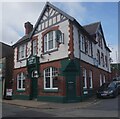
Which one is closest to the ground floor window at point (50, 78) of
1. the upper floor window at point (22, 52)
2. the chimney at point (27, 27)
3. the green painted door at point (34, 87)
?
the green painted door at point (34, 87)

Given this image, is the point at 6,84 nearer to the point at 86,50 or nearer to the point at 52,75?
the point at 52,75

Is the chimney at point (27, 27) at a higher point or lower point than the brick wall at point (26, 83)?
higher

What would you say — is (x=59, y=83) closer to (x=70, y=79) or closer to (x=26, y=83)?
(x=70, y=79)

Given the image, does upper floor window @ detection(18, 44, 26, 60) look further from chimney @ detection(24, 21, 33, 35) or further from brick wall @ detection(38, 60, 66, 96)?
brick wall @ detection(38, 60, 66, 96)

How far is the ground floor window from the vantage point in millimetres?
18122

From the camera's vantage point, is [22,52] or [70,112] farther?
[22,52]

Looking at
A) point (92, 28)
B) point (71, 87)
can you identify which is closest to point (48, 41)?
point (71, 87)

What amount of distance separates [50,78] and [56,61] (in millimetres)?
1790

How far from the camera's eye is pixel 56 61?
60.0 ft

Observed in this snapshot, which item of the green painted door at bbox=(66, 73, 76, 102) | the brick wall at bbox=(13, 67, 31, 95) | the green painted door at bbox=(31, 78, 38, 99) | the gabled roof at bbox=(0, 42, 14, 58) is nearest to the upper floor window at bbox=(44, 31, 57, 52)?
the green painted door at bbox=(66, 73, 76, 102)

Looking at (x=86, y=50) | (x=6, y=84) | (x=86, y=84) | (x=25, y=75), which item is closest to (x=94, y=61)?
(x=86, y=50)

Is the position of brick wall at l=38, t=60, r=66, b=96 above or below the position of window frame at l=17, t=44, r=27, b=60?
below

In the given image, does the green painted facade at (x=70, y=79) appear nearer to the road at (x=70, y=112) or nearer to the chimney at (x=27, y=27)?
the road at (x=70, y=112)

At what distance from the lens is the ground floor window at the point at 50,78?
18122 millimetres
